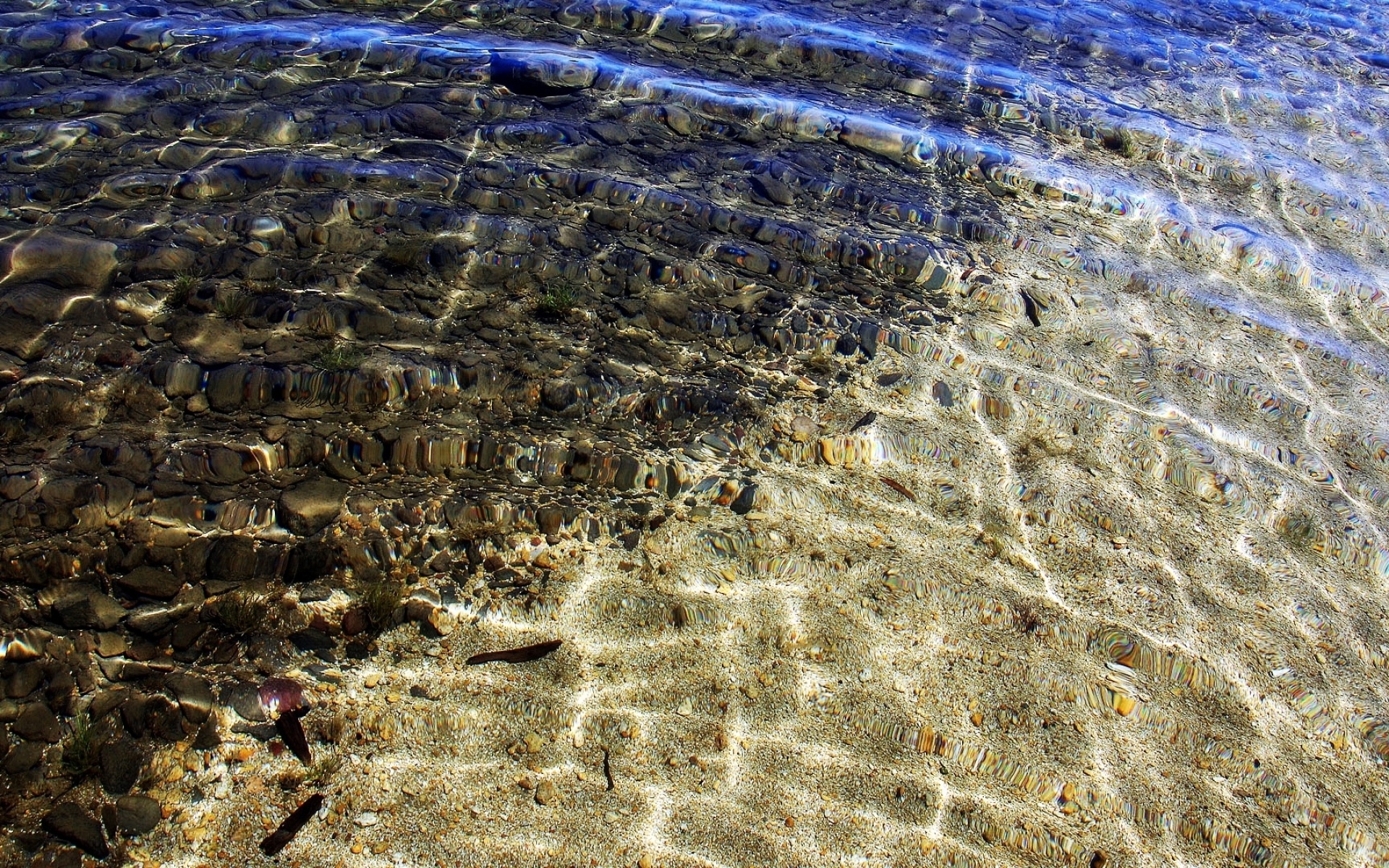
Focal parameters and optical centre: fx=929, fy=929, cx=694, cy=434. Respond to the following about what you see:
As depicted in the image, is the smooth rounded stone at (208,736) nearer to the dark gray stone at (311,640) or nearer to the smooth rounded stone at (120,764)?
the smooth rounded stone at (120,764)

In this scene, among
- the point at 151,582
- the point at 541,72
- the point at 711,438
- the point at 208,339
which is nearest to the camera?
the point at 151,582

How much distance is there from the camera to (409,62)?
645cm

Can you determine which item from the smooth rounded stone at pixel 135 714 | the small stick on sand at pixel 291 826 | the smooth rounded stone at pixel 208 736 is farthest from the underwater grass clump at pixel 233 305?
Answer: the small stick on sand at pixel 291 826

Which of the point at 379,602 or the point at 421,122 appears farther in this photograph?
the point at 421,122

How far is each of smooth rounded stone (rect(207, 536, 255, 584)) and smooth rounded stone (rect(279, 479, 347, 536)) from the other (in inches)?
5.9

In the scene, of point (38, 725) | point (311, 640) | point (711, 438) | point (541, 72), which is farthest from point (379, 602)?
point (541, 72)

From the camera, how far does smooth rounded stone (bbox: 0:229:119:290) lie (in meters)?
4.12

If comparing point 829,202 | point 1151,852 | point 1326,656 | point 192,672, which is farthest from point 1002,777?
point 829,202

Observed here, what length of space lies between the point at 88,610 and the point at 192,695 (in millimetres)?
498

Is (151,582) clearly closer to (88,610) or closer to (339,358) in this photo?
(88,610)

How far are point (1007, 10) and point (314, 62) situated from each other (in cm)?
682

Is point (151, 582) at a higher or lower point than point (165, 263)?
lower

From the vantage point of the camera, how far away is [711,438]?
3814 mm

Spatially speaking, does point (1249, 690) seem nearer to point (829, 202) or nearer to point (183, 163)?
point (829, 202)
